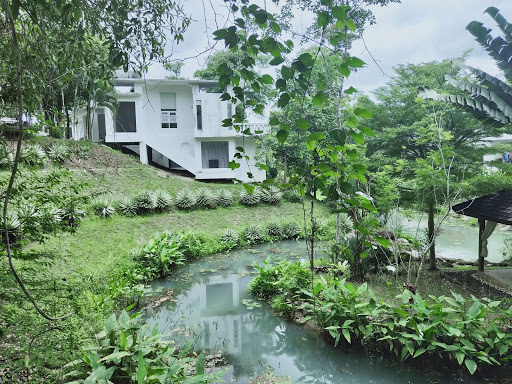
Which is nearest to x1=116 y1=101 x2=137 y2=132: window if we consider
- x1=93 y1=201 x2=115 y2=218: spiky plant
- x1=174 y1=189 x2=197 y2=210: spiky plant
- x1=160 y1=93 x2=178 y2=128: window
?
x1=160 y1=93 x2=178 y2=128: window

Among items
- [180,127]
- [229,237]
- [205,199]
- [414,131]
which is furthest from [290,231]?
[180,127]

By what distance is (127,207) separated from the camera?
12.5m

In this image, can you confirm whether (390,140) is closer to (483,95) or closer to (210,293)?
(483,95)

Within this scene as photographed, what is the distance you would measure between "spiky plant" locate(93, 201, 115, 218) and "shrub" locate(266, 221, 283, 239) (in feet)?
18.2

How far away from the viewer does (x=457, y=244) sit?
11500 millimetres

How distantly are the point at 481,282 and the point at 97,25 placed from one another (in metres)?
7.99

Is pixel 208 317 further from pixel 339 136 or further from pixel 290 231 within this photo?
pixel 290 231

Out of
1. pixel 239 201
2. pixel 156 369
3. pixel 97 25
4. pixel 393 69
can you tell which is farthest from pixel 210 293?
pixel 393 69

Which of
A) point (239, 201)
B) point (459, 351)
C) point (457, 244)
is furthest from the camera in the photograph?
point (239, 201)

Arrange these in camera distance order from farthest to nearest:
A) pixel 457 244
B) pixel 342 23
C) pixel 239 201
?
pixel 239 201, pixel 457 244, pixel 342 23

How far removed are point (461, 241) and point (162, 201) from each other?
10.9 metres

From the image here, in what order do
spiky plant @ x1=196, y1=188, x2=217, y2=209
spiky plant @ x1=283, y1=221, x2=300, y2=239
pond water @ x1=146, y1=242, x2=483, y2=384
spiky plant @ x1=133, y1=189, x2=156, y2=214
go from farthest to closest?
1. spiky plant @ x1=196, y1=188, x2=217, y2=209
2. spiky plant @ x1=283, y1=221, x2=300, y2=239
3. spiky plant @ x1=133, y1=189, x2=156, y2=214
4. pond water @ x1=146, y1=242, x2=483, y2=384

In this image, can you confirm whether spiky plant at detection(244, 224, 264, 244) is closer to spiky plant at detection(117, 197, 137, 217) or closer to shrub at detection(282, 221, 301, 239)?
shrub at detection(282, 221, 301, 239)

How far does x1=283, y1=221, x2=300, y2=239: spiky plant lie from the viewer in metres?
12.9
